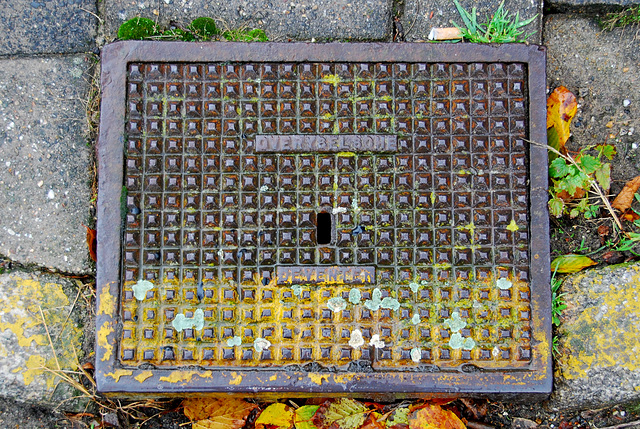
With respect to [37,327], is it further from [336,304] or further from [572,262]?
[572,262]

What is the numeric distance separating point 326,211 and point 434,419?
122 centimetres

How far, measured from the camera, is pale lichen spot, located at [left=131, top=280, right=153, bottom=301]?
2270 millimetres

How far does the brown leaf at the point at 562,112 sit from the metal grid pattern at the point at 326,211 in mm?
332

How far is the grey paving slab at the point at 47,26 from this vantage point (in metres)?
2.62

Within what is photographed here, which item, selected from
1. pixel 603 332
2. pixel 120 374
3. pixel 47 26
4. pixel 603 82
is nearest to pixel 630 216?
pixel 603 332

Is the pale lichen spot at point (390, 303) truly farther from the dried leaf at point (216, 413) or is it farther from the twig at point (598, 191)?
the twig at point (598, 191)

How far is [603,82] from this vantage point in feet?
8.61

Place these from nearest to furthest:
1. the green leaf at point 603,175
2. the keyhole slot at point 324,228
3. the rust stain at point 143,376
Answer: the rust stain at point 143,376, the keyhole slot at point 324,228, the green leaf at point 603,175

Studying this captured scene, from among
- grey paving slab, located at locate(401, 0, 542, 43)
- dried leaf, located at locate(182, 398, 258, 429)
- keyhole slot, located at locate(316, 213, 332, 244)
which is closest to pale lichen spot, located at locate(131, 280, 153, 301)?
dried leaf, located at locate(182, 398, 258, 429)

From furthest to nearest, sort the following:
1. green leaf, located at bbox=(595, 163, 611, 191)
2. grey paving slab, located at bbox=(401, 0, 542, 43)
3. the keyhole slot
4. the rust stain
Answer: grey paving slab, located at bbox=(401, 0, 542, 43) < green leaf, located at bbox=(595, 163, 611, 191) < the keyhole slot < the rust stain

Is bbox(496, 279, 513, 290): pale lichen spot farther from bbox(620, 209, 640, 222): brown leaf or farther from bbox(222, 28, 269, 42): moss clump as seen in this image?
bbox(222, 28, 269, 42): moss clump

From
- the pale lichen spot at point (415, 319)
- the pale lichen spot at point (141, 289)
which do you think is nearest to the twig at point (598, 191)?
the pale lichen spot at point (415, 319)

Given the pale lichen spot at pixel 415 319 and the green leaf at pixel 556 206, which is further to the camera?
the green leaf at pixel 556 206

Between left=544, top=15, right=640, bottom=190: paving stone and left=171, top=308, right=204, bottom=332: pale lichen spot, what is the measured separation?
88.3 inches
